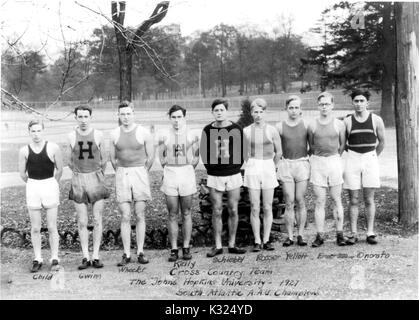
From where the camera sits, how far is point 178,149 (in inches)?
200

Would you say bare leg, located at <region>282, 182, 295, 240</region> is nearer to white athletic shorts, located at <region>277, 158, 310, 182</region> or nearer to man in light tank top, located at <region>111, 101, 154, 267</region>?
white athletic shorts, located at <region>277, 158, 310, 182</region>

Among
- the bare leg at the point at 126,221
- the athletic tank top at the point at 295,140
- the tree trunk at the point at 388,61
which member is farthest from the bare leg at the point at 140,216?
the tree trunk at the point at 388,61

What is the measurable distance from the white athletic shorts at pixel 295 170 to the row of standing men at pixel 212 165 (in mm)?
12

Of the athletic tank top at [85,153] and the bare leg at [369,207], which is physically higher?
the athletic tank top at [85,153]

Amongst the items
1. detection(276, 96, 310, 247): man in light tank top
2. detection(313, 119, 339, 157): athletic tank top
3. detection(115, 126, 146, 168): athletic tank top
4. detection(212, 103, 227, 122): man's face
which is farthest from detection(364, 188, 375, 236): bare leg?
detection(115, 126, 146, 168): athletic tank top

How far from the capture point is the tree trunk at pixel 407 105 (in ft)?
19.2

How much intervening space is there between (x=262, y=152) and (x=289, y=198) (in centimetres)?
65

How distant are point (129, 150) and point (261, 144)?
4.89 ft

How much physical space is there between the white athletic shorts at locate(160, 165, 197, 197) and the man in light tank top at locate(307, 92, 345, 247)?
1469 millimetres

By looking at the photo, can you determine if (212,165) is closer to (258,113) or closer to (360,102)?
(258,113)

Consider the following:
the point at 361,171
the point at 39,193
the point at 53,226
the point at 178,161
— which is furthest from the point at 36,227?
the point at 361,171

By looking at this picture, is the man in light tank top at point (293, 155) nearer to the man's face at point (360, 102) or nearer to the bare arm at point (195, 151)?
the man's face at point (360, 102)

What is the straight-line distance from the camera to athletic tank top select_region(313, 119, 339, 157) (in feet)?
17.2

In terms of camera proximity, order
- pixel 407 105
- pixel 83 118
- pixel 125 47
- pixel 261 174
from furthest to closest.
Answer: pixel 125 47 < pixel 407 105 < pixel 261 174 < pixel 83 118
